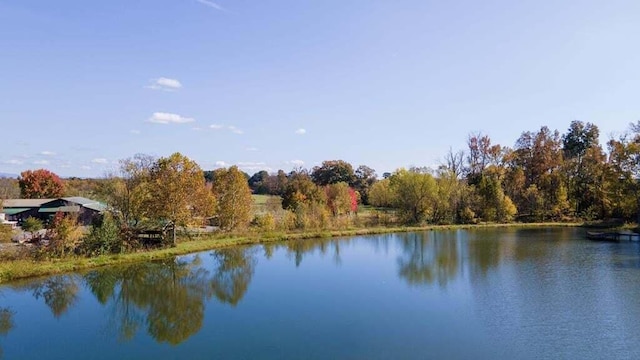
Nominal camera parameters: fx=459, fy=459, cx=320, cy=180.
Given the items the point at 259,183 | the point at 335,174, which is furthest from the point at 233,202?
the point at 259,183

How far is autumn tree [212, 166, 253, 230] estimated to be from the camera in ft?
122

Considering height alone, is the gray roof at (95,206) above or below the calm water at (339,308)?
above

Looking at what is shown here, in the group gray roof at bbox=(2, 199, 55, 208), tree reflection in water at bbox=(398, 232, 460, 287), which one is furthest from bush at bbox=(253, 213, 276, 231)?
gray roof at bbox=(2, 199, 55, 208)

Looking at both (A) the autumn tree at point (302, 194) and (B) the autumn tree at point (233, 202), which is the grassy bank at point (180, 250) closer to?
(B) the autumn tree at point (233, 202)

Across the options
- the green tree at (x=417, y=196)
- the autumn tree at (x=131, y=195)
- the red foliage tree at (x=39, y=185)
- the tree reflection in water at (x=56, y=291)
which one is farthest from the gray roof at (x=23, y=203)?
the green tree at (x=417, y=196)

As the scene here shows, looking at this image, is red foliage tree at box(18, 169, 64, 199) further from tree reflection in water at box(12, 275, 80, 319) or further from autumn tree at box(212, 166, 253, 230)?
tree reflection in water at box(12, 275, 80, 319)

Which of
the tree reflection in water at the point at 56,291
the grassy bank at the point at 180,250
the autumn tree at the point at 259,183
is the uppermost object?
the autumn tree at the point at 259,183

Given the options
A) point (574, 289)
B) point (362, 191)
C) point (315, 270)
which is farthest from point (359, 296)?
point (362, 191)

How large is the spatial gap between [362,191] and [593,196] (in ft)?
120

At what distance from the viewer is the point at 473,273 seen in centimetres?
2222

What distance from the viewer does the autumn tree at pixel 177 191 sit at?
97.1 feet

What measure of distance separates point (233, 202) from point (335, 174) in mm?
42838

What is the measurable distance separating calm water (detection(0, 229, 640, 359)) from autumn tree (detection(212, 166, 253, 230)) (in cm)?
940

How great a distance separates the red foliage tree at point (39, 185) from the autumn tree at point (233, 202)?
35475 millimetres
